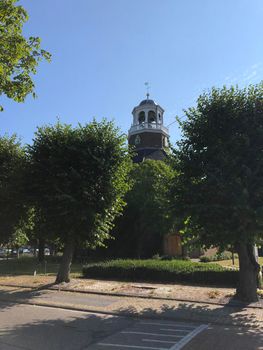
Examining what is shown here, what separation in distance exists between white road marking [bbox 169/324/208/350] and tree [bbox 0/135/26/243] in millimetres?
11285

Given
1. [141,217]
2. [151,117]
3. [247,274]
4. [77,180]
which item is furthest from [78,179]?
[151,117]

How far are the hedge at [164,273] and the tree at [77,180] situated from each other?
2.32 m

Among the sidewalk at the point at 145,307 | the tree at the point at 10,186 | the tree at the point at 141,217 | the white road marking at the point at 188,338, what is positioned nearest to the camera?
the white road marking at the point at 188,338

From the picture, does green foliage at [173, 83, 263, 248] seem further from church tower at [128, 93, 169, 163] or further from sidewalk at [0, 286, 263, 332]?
church tower at [128, 93, 169, 163]

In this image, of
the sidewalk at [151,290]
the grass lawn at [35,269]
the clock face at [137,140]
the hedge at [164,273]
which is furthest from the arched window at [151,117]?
the sidewalk at [151,290]

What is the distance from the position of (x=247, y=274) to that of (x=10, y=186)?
1196 centimetres

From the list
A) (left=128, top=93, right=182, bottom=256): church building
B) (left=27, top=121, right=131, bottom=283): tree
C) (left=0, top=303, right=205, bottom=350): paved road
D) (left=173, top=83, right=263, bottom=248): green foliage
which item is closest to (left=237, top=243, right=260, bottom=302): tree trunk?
(left=173, top=83, right=263, bottom=248): green foliage

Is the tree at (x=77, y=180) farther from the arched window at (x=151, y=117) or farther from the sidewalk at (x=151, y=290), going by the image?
the arched window at (x=151, y=117)

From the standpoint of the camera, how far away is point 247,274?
532 inches

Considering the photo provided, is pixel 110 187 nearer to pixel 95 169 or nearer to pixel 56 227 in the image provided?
pixel 95 169

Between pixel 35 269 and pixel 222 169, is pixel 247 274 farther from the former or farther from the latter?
pixel 35 269

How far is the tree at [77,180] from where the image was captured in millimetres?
17500

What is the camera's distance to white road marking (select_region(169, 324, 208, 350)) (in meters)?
8.45

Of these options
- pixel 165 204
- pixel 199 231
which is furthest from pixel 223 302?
pixel 165 204
